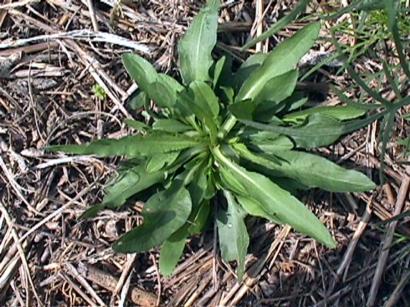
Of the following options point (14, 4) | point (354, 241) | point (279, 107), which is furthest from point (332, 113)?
point (14, 4)

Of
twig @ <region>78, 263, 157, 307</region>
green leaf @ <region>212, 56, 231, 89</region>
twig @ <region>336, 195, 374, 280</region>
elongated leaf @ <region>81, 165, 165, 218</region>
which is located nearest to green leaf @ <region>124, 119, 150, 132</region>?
elongated leaf @ <region>81, 165, 165, 218</region>

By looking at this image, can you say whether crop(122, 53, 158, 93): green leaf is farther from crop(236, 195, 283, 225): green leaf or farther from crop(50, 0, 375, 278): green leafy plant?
crop(236, 195, 283, 225): green leaf

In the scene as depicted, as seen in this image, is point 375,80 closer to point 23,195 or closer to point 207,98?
point 207,98

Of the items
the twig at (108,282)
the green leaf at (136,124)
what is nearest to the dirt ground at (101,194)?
the twig at (108,282)

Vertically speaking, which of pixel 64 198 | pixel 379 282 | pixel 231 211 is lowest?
pixel 379 282

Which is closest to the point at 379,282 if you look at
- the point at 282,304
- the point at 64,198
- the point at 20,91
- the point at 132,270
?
the point at 282,304

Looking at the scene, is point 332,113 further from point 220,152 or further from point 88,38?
point 88,38
